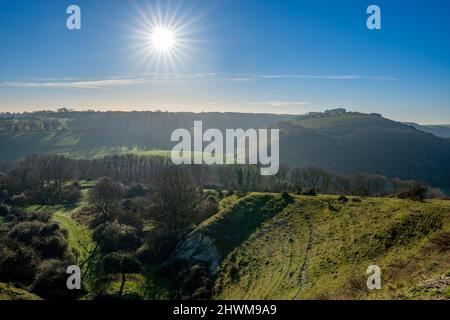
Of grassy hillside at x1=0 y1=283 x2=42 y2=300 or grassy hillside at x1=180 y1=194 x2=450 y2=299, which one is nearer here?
grassy hillside at x1=180 y1=194 x2=450 y2=299

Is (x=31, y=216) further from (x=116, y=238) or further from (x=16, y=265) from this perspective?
(x=16, y=265)

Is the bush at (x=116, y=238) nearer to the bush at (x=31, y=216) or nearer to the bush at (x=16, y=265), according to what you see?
the bush at (x=16, y=265)

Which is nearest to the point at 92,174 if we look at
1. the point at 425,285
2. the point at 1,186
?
the point at 1,186

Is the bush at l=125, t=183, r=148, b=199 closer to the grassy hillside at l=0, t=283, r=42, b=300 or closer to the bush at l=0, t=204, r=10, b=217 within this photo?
the bush at l=0, t=204, r=10, b=217

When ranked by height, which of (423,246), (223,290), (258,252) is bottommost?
(223,290)

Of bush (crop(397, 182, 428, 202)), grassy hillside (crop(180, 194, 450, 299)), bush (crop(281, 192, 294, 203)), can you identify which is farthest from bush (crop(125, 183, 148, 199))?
bush (crop(397, 182, 428, 202))

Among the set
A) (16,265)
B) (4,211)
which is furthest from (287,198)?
(4,211)

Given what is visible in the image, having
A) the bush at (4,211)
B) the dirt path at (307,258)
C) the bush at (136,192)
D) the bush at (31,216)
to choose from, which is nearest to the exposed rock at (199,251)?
the dirt path at (307,258)

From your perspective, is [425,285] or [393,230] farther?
[393,230]
